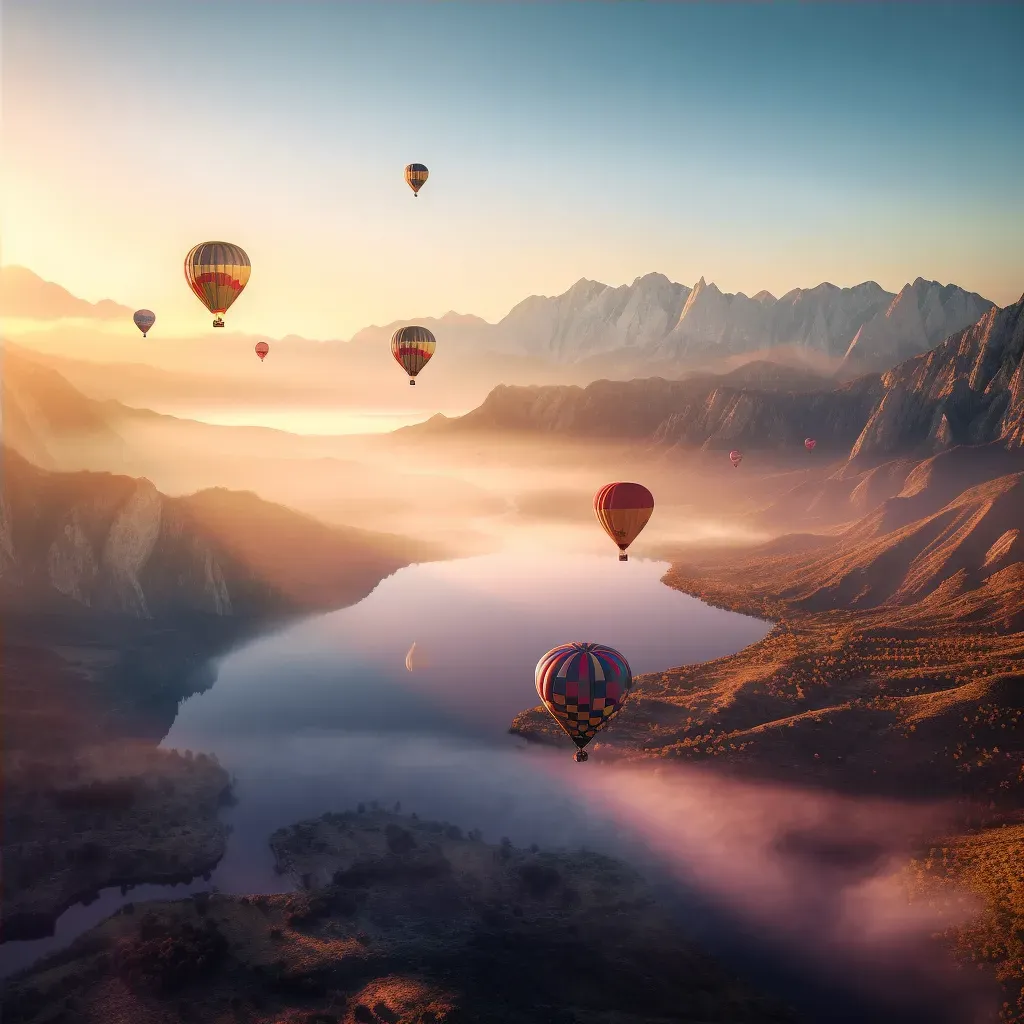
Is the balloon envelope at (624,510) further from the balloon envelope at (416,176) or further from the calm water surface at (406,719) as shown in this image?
the balloon envelope at (416,176)

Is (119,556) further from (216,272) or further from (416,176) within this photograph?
(416,176)

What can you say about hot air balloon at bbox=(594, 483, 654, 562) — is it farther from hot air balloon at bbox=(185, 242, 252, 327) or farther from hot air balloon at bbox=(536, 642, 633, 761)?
hot air balloon at bbox=(185, 242, 252, 327)

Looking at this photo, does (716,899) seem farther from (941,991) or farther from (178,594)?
(178,594)

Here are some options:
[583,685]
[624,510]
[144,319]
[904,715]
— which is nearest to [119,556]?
[144,319]

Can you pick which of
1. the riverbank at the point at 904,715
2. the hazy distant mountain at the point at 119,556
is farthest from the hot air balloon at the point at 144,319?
the riverbank at the point at 904,715

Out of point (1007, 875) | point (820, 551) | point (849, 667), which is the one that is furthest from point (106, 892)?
point (820, 551)

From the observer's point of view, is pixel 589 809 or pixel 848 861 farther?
pixel 589 809

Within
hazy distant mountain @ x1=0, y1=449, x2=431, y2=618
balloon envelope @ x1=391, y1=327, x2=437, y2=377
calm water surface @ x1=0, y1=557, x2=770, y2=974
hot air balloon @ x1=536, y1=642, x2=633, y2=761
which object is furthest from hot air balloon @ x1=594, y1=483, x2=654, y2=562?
hazy distant mountain @ x1=0, y1=449, x2=431, y2=618
